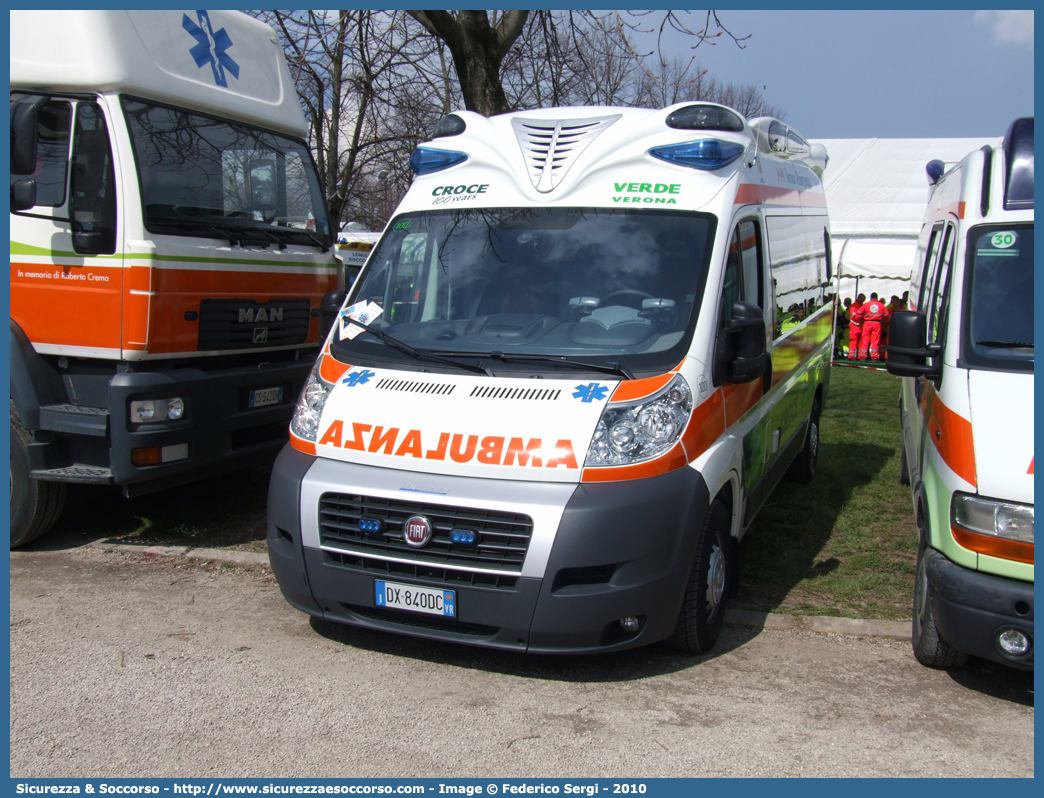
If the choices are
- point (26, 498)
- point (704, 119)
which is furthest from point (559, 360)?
point (26, 498)

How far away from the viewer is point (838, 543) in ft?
21.5

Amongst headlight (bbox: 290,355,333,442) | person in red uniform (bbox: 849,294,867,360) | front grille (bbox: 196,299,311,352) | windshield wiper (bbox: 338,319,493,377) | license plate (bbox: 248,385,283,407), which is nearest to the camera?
windshield wiper (bbox: 338,319,493,377)

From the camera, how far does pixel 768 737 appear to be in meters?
3.71

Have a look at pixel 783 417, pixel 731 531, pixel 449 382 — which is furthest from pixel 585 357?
pixel 783 417

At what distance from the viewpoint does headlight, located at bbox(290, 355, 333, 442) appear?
4.57m

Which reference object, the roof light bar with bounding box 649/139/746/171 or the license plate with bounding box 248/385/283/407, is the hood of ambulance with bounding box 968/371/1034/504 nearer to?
the roof light bar with bounding box 649/139/746/171

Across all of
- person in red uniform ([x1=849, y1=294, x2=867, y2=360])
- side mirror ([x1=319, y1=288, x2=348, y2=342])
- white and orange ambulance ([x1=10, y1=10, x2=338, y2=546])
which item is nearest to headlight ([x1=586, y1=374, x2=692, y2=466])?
side mirror ([x1=319, y1=288, x2=348, y2=342])

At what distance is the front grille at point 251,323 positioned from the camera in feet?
20.1

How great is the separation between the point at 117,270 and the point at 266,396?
4.72 feet

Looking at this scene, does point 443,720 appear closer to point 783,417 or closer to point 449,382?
point 449,382

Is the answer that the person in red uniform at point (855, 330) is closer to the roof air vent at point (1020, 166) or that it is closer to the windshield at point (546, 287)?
the roof air vent at point (1020, 166)

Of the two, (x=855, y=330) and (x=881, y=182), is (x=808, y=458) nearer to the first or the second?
(x=855, y=330)

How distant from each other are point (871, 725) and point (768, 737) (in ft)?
1.65

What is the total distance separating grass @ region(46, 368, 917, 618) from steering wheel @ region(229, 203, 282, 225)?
1947 mm
